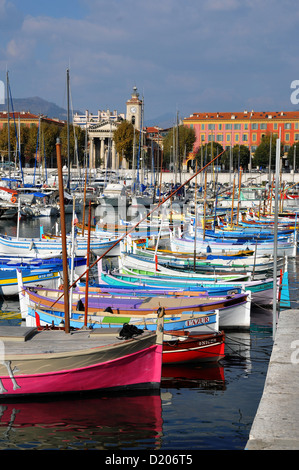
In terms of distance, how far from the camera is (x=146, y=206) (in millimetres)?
65062

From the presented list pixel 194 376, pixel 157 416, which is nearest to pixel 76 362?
pixel 157 416

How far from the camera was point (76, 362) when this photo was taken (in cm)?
1234

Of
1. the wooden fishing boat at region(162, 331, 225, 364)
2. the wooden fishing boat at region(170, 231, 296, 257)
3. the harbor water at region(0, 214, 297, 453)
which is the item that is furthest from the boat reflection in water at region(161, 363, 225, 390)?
the wooden fishing boat at region(170, 231, 296, 257)

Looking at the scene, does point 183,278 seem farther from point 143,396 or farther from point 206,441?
point 206,441

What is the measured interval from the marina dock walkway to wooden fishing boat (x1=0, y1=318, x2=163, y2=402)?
293cm

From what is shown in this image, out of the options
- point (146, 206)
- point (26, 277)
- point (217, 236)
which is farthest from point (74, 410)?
point (146, 206)

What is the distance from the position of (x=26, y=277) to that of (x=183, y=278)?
18.0ft

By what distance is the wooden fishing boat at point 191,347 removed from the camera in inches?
597

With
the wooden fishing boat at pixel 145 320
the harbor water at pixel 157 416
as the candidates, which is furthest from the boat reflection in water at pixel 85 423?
the wooden fishing boat at pixel 145 320

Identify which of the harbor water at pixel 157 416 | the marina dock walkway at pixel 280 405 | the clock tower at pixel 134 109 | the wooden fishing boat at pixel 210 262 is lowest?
the harbor water at pixel 157 416

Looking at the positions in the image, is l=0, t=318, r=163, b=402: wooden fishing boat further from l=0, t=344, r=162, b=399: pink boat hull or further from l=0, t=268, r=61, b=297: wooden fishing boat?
l=0, t=268, r=61, b=297: wooden fishing boat

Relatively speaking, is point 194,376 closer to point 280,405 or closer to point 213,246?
point 280,405

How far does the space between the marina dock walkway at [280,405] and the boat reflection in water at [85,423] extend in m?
2.63

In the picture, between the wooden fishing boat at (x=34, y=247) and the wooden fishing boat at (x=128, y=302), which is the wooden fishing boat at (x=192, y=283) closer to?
the wooden fishing boat at (x=128, y=302)
